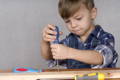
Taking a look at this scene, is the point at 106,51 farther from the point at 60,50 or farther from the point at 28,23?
the point at 28,23

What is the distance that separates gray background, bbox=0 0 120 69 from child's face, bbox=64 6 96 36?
395mm

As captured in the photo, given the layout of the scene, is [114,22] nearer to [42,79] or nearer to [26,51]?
[26,51]

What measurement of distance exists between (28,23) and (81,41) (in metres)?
0.43

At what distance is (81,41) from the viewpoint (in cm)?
92

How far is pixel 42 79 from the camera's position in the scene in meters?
0.64

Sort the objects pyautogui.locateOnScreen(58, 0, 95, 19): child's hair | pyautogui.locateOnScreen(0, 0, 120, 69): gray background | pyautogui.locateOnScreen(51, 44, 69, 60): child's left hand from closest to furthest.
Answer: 1. pyautogui.locateOnScreen(51, 44, 69, 60): child's left hand
2. pyautogui.locateOnScreen(58, 0, 95, 19): child's hair
3. pyautogui.locateOnScreen(0, 0, 120, 69): gray background

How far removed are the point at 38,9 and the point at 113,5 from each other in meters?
0.33

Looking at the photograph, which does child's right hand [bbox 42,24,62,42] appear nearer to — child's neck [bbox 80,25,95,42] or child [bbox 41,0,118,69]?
child [bbox 41,0,118,69]

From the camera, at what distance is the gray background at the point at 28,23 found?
1271mm

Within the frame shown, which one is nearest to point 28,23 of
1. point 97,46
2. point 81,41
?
point 81,41

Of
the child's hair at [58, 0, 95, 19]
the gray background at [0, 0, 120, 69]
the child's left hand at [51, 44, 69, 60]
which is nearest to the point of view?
the child's left hand at [51, 44, 69, 60]

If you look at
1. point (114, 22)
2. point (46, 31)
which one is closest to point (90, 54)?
point (46, 31)

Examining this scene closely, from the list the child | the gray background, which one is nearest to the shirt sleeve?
the child

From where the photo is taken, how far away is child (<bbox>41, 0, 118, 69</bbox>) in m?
→ 0.73
